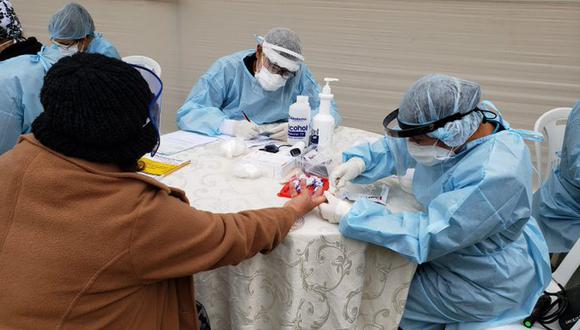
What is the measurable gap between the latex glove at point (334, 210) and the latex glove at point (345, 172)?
0.68 ft

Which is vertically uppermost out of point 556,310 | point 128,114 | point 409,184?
point 128,114

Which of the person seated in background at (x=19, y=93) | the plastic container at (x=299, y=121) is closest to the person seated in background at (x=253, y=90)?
the plastic container at (x=299, y=121)

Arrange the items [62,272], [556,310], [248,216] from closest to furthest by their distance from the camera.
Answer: [62,272] < [248,216] < [556,310]

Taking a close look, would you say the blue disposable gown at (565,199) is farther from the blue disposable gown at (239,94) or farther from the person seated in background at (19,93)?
the person seated in background at (19,93)

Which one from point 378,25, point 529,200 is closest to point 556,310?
point 529,200

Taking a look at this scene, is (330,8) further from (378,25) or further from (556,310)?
(556,310)

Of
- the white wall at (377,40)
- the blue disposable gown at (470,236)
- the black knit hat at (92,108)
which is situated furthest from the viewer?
the white wall at (377,40)

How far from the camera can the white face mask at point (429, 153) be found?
1.14 metres

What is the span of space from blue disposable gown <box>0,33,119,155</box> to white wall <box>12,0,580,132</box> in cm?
198

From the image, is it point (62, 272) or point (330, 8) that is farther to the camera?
point (330, 8)

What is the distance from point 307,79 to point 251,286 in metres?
1.39

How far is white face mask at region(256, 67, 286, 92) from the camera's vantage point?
187cm

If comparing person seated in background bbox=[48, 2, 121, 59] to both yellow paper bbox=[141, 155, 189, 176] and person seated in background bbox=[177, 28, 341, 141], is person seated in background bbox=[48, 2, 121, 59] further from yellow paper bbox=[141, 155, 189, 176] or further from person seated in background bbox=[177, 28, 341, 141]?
yellow paper bbox=[141, 155, 189, 176]

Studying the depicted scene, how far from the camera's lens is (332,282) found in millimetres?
1076
